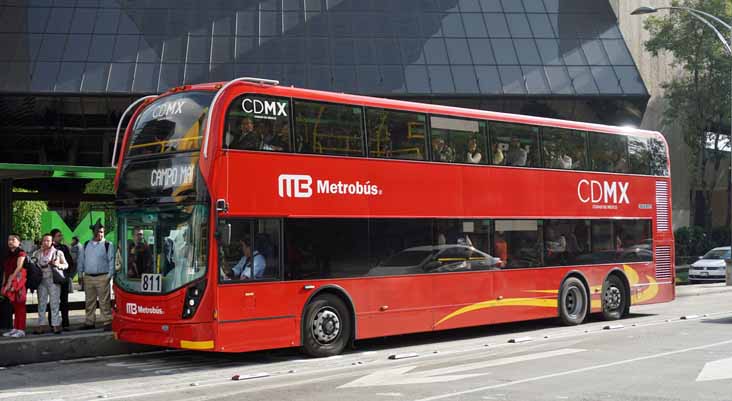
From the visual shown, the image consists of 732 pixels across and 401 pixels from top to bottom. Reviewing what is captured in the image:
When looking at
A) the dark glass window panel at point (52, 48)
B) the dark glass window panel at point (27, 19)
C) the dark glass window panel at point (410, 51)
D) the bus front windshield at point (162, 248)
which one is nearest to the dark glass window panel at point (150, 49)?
the dark glass window panel at point (52, 48)

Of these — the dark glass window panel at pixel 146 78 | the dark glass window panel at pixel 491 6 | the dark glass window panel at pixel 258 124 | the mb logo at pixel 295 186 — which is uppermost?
the dark glass window panel at pixel 491 6

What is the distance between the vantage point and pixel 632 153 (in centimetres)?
1966

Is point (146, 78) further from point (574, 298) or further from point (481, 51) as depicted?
point (574, 298)

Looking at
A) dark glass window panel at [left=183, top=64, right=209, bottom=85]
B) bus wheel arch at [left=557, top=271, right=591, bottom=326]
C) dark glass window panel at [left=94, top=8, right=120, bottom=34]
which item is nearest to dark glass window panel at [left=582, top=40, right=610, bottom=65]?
dark glass window panel at [left=183, top=64, right=209, bottom=85]

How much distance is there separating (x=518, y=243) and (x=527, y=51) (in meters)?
21.9

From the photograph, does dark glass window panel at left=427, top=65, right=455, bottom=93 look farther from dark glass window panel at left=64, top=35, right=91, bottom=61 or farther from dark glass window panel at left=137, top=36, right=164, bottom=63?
dark glass window panel at left=64, top=35, right=91, bottom=61

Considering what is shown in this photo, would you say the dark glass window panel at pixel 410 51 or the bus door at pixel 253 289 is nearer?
the bus door at pixel 253 289

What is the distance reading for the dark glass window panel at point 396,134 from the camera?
1445 centimetres

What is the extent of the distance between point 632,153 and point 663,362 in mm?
8428

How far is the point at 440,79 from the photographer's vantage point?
3522 centimetres

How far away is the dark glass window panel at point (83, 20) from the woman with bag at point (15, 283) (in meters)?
22.0

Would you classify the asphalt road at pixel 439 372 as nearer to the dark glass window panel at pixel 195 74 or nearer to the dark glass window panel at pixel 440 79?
the dark glass window panel at pixel 440 79

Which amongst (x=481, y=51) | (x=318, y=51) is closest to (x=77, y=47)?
(x=318, y=51)

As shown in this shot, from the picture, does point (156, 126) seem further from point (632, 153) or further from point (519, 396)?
point (632, 153)
